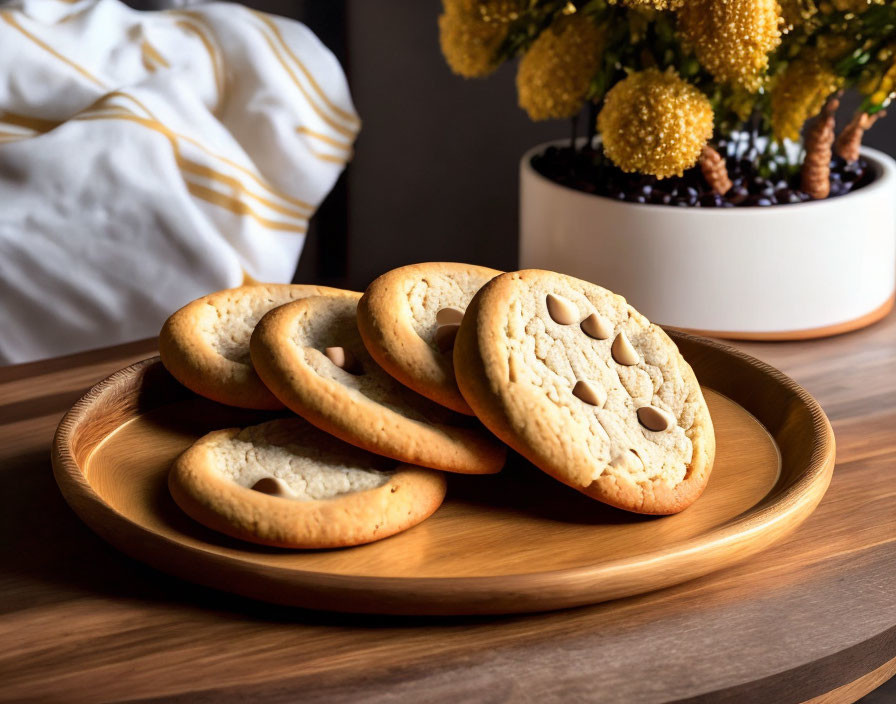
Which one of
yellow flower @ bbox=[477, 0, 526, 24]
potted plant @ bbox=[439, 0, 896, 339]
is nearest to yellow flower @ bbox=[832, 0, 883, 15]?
potted plant @ bbox=[439, 0, 896, 339]

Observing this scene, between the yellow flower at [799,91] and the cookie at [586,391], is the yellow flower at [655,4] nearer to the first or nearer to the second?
the yellow flower at [799,91]

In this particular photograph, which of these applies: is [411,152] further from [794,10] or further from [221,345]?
[221,345]

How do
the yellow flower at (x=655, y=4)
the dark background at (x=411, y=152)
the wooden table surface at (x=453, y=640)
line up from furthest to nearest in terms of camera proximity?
the dark background at (x=411, y=152) < the yellow flower at (x=655, y=4) < the wooden table surface at (x=453, y=640)

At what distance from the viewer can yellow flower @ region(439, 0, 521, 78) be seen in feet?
3.36

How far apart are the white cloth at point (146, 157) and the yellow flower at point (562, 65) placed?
39 centimetres

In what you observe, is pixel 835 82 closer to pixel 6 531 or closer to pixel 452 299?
pixel 452 299

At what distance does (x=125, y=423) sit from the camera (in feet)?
2.49

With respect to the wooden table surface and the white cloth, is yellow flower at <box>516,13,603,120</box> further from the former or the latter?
the wooden table surface

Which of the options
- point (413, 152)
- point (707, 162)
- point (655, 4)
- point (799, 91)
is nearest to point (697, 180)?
point (707, 162)

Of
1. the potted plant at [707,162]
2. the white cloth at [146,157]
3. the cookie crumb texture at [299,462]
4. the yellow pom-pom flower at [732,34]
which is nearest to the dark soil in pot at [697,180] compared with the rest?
the potted plant at [707,162]

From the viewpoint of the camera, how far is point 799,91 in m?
0.99

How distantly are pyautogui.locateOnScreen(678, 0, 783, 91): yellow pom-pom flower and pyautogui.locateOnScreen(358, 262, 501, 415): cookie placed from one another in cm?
36

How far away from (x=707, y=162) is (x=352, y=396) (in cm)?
56

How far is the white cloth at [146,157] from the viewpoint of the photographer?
3.71 ft
